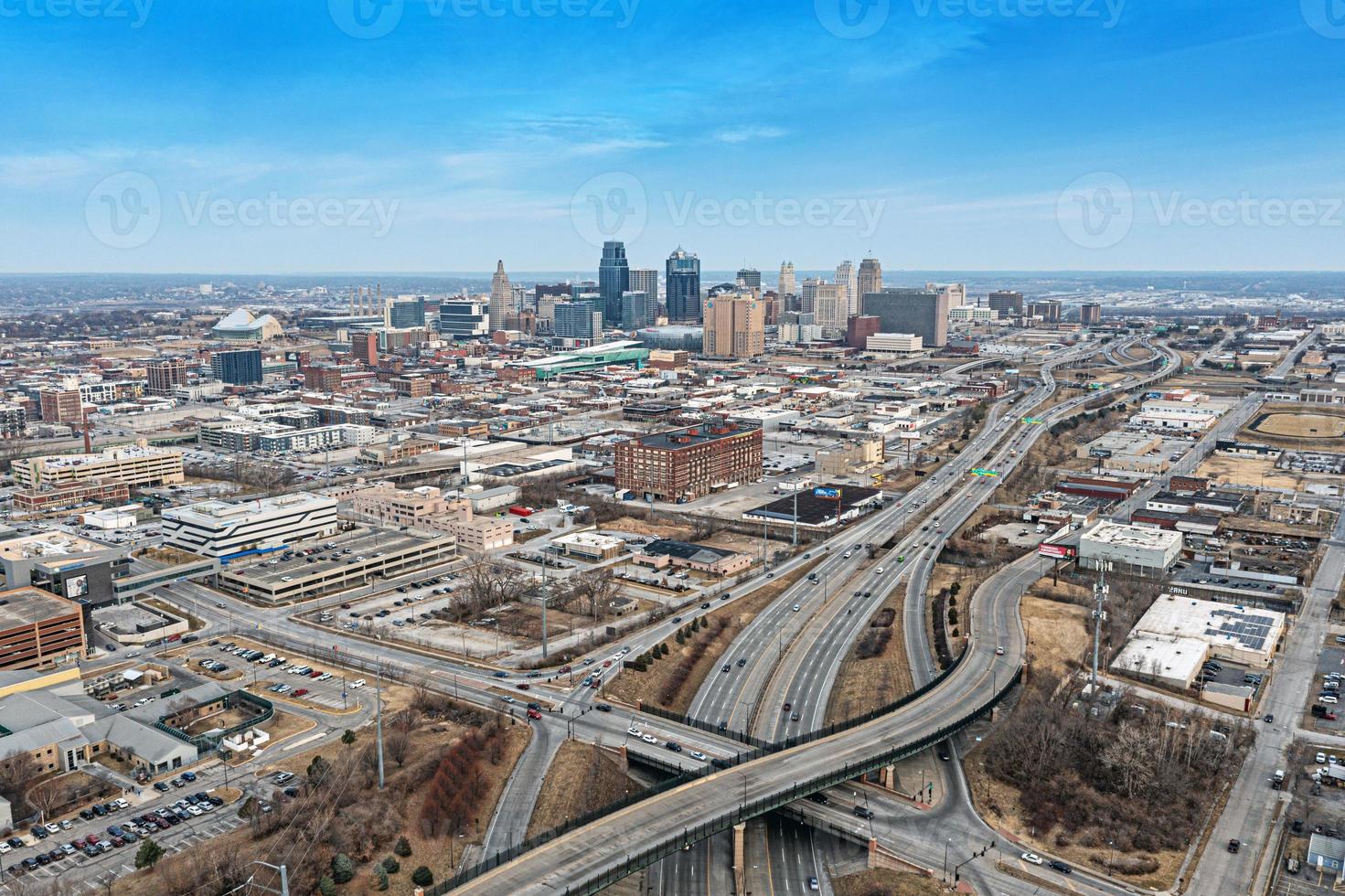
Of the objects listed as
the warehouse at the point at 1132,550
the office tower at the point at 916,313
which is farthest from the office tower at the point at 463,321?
the warehouse at the point at 1132,550

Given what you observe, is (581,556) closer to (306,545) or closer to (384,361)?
(306,545)

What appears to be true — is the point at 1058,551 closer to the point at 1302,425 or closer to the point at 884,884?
the point at 884,884

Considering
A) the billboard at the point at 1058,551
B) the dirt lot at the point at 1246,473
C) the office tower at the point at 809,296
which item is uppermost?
the office tower at the point at 809,296

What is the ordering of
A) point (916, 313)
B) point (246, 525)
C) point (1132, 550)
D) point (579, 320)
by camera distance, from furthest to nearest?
point (579, 320) → point (916, 313) → point (246, 525) → point (1132, 550)

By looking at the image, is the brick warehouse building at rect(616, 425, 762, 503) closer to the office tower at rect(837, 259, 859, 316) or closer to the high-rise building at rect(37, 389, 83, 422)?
the high-rise building at rect(37, 389, 83, 422)

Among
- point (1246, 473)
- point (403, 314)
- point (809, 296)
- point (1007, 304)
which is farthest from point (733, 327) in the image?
point (1246, 473)

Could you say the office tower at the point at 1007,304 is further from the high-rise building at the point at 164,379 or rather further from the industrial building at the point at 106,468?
the industrial building at the point at 106,468
